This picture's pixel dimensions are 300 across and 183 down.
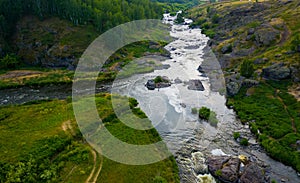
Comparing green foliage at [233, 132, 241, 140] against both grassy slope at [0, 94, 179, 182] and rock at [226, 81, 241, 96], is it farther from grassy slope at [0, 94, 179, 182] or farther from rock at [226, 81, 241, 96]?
rock at [226, 81, 241, 96]

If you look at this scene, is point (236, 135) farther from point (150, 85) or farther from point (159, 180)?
point (150, 85)

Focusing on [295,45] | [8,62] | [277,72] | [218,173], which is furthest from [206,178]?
[8,62]

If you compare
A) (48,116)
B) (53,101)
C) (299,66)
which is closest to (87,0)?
(53,101)

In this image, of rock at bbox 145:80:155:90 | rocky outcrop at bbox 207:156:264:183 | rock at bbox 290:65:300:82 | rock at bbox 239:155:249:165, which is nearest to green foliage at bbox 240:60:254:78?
rock at bbox 290:65:300:82

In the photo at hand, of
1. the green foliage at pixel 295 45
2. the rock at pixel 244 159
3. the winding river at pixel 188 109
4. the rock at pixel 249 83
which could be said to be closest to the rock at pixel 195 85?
the winding river at pixel 188 109

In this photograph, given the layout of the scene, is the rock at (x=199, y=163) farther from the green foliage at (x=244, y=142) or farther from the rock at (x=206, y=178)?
the green foliage at (x=244, y=142)

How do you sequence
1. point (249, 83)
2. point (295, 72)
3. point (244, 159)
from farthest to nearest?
point (249, 83), point (295, 72), point (244, 159)

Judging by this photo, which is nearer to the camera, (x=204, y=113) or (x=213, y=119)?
(x=213, y=119)

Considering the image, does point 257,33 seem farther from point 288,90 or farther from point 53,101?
point 53,101
